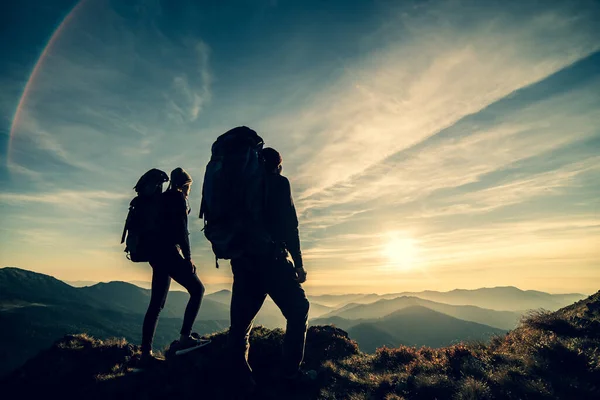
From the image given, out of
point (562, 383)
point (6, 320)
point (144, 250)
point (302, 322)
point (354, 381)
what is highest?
point (144, 250)

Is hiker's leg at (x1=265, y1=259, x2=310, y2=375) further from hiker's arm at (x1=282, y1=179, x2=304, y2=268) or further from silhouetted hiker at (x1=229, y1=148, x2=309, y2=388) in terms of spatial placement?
hiker's arm at (x1=282, y1=179, x2=304, y2=268)

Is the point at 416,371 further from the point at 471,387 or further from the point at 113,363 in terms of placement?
the point at 113,363

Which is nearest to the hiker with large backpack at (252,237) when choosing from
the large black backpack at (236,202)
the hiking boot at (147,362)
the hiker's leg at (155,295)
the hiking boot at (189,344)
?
the large black backpack at (236,202)

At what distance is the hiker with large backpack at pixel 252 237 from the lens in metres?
3.70

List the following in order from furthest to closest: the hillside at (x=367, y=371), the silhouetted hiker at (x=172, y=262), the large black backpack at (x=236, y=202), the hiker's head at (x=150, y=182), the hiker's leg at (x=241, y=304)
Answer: the hiker's head at (x=150, y=182) → the silhouetted hiker at (x=172, y=262) → the hillside at (x=367, y=371) → the hiker's leg at (x=241, y=304) → the large black backpack at (x=236, y=202)

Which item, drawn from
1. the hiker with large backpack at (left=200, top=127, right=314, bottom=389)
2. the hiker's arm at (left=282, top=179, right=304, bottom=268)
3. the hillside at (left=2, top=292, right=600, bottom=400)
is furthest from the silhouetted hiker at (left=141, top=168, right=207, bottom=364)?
the hiker's arm at (left=282, top=179, right=304, bottom=268)

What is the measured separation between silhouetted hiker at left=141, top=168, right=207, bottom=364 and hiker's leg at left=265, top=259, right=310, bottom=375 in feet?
7.22

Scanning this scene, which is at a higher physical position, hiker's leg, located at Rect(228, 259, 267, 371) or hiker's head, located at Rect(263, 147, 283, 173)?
hiker's head, located at Rect(263, 147, 283, 173)

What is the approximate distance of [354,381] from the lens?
4996 millimetres

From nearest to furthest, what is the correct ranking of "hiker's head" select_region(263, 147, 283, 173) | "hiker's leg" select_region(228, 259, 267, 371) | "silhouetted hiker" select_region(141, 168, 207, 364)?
"hiker's leg" select_region(228, 259, 267, 371)
"hiker's head" select_region(263, 147, 283, 173)
"silhouetted hiker" select_region(141, 168, 207, 364)

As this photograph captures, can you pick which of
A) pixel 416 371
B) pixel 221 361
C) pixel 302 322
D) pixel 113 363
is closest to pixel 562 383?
A: pixel 416 371

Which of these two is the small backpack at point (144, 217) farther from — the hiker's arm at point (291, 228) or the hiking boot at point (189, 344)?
the hiker's arm at point (291, 228)

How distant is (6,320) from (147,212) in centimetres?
24583

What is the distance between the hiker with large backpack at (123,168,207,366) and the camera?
5281 millimetres
